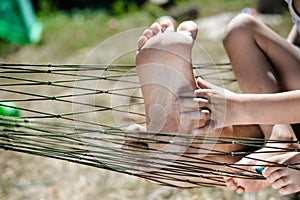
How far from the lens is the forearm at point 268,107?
108 centimetres

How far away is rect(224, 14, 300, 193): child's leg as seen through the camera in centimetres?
130

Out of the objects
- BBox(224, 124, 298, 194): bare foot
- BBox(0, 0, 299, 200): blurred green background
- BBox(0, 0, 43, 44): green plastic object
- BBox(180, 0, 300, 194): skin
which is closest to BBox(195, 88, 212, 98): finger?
BBox(180, 0, 300, 194): skin

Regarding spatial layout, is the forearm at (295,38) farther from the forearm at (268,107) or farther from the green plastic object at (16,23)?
the green plastic object at (16,23)

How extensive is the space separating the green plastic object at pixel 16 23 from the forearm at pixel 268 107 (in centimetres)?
211

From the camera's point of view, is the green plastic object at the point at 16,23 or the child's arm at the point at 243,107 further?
the green plastic object at the point at 16,23

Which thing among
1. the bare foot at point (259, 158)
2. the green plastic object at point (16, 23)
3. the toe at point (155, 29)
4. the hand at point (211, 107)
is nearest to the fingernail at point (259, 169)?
the bare foot at point (259, 158)

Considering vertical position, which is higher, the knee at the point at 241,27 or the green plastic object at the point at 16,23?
the green plastic object at the point at 16,23

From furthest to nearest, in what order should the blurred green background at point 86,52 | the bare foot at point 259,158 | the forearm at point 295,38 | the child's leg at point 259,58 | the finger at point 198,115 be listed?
the blurred green background at point 86,52
the forearm at point 295,38
the child's leg at point 259,58
the bare foot at point 259,158
the finger at point 198,115

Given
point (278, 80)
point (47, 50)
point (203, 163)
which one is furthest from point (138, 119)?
point (47, 50)

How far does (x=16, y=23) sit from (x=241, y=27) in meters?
1.95

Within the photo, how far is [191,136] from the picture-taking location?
1.07m

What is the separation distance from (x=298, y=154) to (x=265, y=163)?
68mm

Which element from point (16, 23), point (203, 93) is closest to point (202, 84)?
point (203, 93)

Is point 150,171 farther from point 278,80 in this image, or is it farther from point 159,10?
point 159,10
